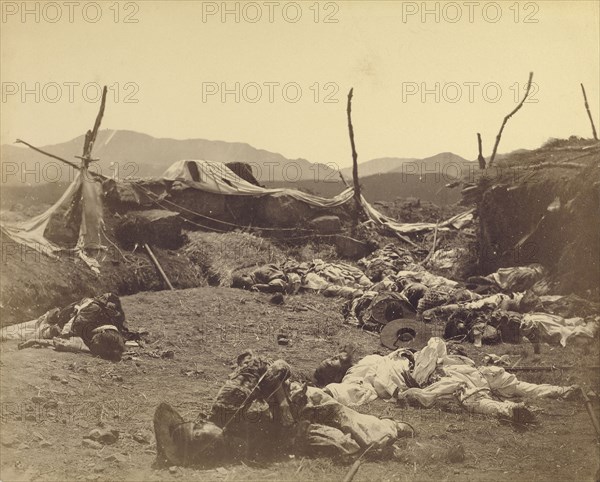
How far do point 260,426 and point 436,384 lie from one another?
1.60m

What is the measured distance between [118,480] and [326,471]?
1.40 meters

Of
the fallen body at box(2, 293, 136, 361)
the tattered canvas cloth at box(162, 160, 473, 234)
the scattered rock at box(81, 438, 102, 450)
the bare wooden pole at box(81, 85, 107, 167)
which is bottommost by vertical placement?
the scattered rock at box(81, 438, 102, 450)

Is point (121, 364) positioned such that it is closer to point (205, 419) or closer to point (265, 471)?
point (205, 419)

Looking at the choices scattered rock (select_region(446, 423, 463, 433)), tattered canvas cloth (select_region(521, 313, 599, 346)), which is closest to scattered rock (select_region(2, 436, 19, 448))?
scattered rock (select_region(446, 423, 463, 433))

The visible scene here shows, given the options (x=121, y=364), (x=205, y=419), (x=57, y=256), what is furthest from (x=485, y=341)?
(x=57, y=256)

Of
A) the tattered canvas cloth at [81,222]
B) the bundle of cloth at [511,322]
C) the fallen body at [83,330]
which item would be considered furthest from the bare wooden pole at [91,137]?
the bundle of cloth at [511,322]

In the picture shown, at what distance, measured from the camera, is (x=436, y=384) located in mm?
4898

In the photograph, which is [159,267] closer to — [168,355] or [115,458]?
[168,355]

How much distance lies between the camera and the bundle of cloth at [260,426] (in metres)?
4.04

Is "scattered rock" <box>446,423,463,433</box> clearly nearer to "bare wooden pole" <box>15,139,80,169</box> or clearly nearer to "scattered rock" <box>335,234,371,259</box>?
"bare wooden pole" <box>15,139,80,169</box>

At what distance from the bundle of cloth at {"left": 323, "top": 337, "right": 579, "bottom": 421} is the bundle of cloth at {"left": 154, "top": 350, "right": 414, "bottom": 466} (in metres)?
0.46

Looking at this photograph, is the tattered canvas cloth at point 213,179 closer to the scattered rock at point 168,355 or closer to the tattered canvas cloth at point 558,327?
the scattered rock at point 168,355

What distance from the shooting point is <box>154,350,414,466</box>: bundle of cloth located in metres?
4.04

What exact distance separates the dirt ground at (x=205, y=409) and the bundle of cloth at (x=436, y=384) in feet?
0.33
